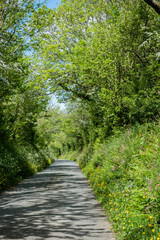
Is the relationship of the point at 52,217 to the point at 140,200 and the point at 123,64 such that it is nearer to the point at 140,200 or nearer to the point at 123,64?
the point at 140,200

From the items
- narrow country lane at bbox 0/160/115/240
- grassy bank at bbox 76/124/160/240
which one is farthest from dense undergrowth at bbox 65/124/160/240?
narrow country lane at bbox 0/160/115/240

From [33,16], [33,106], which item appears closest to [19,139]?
[33,106]

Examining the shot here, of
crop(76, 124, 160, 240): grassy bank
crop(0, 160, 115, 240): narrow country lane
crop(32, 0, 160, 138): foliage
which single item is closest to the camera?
crop(76, 124, 160, 240): grassy bank

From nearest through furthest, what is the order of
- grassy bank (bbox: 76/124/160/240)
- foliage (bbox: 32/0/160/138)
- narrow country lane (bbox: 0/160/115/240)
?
grassy bank (bbox: 76/124/160/240) → narrow country lane (bbox: 0/160/115/240) → foliage (bbox: 32/0/160/138)

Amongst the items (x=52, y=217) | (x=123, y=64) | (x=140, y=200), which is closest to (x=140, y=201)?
(x=140, y=200)

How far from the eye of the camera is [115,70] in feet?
43.5

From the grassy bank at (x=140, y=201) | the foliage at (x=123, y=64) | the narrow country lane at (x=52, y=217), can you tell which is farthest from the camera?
the foliage at (x=123, y=64)

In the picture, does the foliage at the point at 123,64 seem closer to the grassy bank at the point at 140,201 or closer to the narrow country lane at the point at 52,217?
the grassy bank at the point at 140,201

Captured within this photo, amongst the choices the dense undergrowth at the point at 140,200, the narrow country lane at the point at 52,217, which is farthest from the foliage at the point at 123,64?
the narrow country lane at the point at 52,217

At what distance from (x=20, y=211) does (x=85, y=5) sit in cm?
1688

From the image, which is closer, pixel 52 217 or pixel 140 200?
pixel 140 200

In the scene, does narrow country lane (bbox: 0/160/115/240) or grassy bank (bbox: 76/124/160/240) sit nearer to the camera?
grassy bank (bbox: 76/124/160/240)

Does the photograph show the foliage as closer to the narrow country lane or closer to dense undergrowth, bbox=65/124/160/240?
dense undergrowth, bbox=65/124/160/240

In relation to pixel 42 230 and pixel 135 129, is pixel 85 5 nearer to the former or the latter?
pixel 135 129
